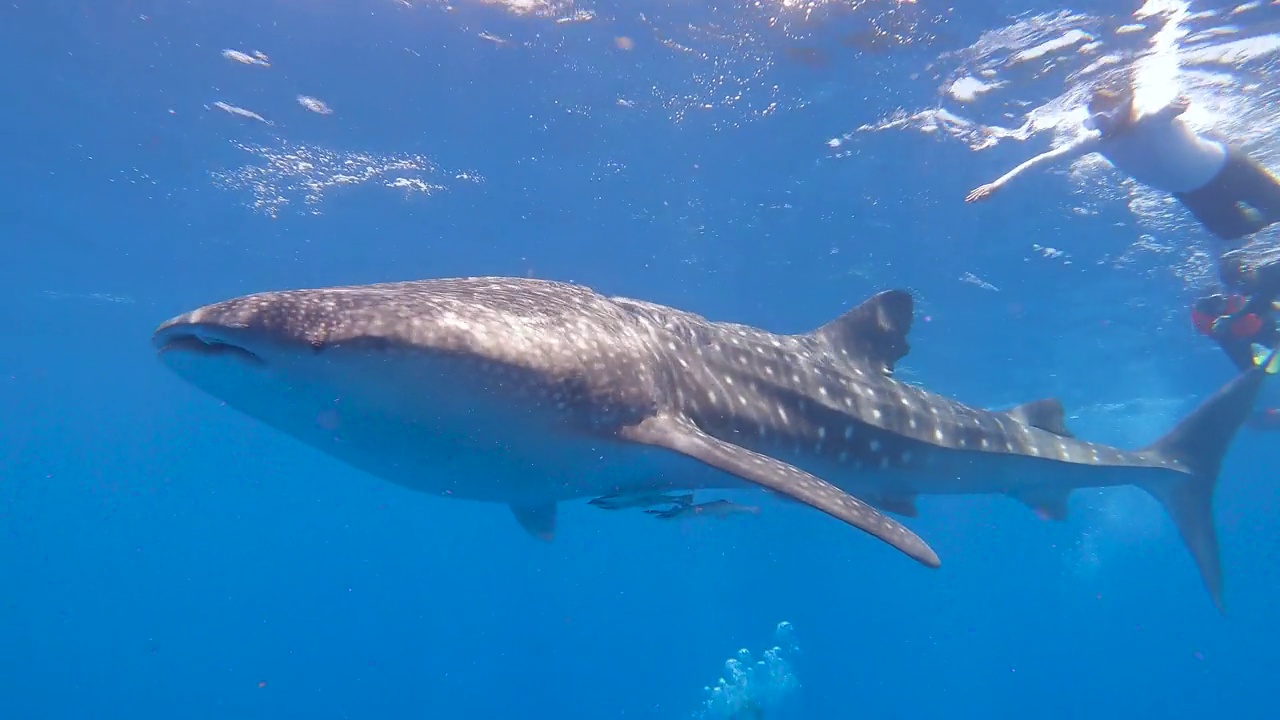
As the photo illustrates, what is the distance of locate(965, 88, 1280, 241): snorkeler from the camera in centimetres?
1134

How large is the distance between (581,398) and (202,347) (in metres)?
2.08

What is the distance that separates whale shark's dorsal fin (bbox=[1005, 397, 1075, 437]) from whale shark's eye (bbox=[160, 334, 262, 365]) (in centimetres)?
822

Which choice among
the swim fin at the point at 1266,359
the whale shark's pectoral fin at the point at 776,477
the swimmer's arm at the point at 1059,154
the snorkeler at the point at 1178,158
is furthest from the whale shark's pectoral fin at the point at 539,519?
the swim fin at the point at 1266,359

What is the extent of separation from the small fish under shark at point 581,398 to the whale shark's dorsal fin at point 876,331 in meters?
0.02

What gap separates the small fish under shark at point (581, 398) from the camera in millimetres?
3629

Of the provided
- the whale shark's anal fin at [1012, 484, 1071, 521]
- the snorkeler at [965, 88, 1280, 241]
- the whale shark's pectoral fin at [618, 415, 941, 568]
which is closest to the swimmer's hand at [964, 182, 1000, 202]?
the snorkeler at [965, 88, 1280, 241]

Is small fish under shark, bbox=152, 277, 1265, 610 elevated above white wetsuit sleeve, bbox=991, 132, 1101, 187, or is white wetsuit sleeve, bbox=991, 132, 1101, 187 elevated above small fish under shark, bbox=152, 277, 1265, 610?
white wetsuit sleeve, bbox=991, 132, 1101, 187

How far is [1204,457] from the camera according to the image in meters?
10.1

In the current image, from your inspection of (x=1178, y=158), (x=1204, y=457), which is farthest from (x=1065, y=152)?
(x=1204, y=457)

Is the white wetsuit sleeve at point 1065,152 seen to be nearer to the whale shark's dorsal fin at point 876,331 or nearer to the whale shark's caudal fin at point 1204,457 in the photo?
the whale shark's caudal fin at point 1204,457

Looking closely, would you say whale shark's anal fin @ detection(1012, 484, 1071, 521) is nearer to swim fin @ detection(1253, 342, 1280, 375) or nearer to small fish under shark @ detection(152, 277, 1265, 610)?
small fish under shark @ detection(152, 277, 1265, 610)

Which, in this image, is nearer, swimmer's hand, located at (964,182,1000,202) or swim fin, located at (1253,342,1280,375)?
swimmer's hand, located at (964,182,1000,202)

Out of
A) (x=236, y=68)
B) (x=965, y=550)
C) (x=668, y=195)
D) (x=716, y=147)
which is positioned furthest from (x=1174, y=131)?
(x=965, y=550)

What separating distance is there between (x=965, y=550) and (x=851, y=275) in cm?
11457
